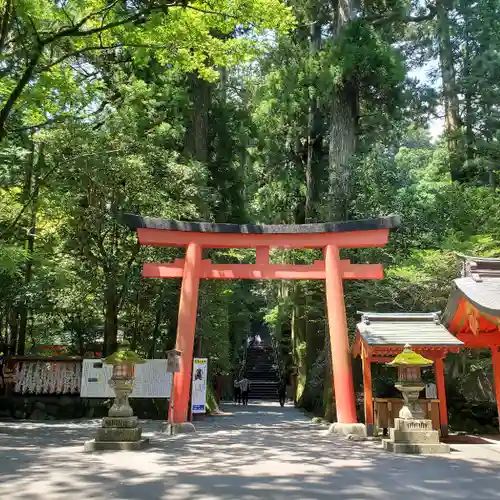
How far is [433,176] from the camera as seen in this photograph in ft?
74.5

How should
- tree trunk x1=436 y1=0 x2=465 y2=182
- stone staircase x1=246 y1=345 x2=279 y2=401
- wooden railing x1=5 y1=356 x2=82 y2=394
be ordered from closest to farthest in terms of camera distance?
wooden railing x1=5 y1=356 x2=82 y2=394
tree trunk x1=436 y1=0 x2=465 y2=182
stone staircase x1=246 y1=345 x2=279 y2=401

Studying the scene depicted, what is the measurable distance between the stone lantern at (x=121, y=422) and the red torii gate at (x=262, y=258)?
216cm

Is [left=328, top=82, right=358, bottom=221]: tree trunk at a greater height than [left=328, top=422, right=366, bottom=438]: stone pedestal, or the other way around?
[left=328, top=82, right=358, bottom=221]: tree trunk

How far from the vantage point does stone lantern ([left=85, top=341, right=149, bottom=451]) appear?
7728 mm

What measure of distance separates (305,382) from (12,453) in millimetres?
13225

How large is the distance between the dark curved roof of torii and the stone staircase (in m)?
18.4

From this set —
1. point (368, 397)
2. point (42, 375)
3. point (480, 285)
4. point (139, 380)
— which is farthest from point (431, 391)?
point (42, 375)

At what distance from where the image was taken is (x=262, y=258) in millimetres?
11273

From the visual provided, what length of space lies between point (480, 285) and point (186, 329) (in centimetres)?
585

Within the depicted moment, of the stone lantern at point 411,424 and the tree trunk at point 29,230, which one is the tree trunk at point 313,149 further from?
the tree trunk at point 29,230

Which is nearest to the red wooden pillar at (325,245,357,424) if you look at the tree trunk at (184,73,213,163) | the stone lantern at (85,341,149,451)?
the stone lantern at (85,341,149,451)

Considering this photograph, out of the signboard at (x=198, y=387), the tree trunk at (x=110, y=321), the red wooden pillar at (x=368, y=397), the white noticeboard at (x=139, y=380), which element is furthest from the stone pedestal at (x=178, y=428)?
the red wooden pillar at (x=368, y=397)

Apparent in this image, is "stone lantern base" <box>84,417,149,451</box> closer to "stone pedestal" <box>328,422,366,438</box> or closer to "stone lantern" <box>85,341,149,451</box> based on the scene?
"stone lantern" <box>85,341,149,451</box>

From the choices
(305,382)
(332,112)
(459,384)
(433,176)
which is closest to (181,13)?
(332,112)
